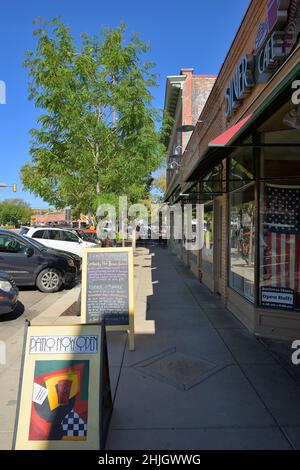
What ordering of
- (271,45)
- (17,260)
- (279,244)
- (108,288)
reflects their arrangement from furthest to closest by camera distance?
1. (17,260)
2. (279,244)
3. (108,288)
4. (271,45)

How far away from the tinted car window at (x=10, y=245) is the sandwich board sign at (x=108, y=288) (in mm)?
5421

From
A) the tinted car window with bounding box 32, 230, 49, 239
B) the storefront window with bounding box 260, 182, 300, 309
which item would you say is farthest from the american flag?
→ the tinted car window with bounding box 32, 230, 49, 239

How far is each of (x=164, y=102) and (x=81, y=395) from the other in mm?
24598

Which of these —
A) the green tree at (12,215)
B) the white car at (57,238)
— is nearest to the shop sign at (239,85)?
the white car at (57,238)

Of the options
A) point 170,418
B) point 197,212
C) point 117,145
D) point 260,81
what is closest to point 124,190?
point 117,145

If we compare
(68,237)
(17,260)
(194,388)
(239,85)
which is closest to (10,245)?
(17,260)

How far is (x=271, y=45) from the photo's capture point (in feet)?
17.4

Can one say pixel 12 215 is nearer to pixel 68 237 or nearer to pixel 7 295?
pixel 68 237

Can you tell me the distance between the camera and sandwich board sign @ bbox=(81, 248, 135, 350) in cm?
581

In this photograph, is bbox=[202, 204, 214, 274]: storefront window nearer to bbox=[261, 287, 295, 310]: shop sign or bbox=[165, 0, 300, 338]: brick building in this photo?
bbox=[165, 0, 300, 338]: brick building

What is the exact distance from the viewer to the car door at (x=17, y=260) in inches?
415

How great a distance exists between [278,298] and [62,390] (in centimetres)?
410

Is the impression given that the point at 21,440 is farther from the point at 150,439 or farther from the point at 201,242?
the point at 201,242

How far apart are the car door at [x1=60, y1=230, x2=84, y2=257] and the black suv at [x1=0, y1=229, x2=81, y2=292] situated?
5.19 meters
